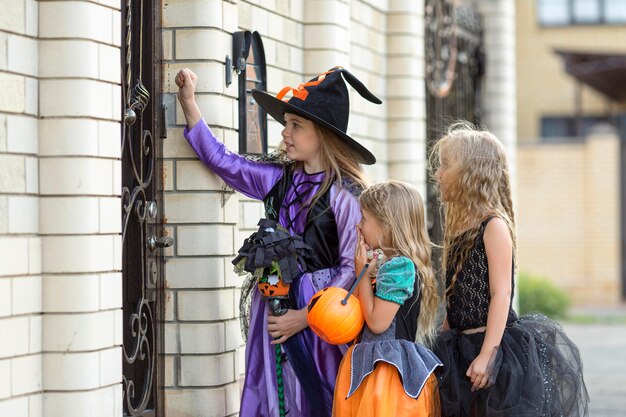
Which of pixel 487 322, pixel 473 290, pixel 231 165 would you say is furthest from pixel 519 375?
pixel 231 165

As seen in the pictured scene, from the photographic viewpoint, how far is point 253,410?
5.96 m

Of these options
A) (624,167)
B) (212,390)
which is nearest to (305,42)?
(212,390)

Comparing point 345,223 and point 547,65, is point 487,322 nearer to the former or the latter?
point 345,223

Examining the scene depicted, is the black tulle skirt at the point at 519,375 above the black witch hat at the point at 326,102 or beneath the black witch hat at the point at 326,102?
beneath

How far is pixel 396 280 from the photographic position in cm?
548

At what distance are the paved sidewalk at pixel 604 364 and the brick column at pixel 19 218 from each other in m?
5.95

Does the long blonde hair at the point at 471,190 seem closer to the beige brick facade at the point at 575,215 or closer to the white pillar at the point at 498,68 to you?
the white pillar at the point at 498,68

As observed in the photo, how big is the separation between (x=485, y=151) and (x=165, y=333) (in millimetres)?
1791

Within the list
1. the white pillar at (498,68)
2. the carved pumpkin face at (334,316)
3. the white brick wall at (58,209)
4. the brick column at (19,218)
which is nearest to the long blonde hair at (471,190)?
the carved pumpkin face at (334,316)

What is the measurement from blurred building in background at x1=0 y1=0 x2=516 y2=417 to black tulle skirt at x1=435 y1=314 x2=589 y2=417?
4.06 ft

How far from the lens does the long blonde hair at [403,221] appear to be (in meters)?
5.60

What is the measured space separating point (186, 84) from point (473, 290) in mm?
1636

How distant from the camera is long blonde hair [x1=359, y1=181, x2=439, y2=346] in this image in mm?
5602

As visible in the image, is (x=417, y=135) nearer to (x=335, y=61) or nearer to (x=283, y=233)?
(x=335, y=61)
